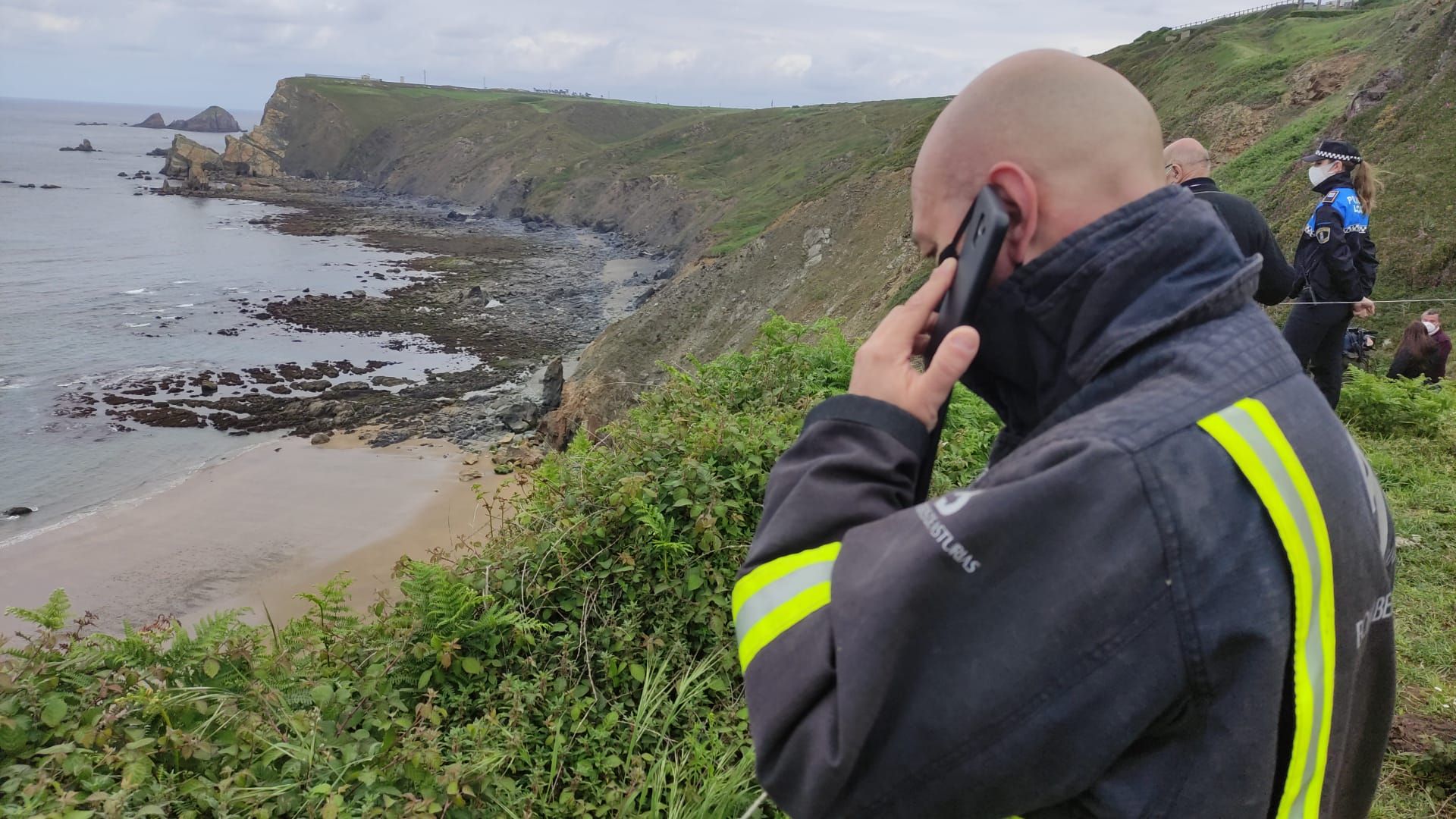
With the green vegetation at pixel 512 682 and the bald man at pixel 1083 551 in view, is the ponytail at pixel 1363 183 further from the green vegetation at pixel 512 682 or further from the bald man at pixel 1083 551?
the bald man at pixel 1083 551

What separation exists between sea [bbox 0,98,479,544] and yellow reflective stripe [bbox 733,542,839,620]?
25.9 metres

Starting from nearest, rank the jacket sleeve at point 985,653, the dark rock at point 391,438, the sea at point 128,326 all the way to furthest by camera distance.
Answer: the jacket sleeve at point 985,653 → the sea at point 128,326 → the dark rock at point 391,438

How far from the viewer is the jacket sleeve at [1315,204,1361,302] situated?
720 centimetres

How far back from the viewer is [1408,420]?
8211 millimetres

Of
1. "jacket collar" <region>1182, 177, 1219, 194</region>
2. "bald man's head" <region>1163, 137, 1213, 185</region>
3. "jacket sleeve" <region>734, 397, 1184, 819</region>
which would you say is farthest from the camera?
"bald man's head" <region>1163, 137, 1213, 185</region>

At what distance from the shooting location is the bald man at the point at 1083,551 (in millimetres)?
1117

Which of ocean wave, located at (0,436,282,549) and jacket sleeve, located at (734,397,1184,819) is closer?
jacket sleeve, located at (734,397,1184,819)

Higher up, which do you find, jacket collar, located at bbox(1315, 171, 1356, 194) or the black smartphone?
jacket collar, located at bbox(1315, 171, 1356, 194)

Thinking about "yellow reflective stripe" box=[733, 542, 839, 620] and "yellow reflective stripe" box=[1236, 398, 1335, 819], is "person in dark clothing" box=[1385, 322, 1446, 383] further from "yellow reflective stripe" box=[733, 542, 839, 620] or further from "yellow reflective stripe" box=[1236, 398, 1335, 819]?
"yellow reflective stripe" box=[733, 542, 839, 620]

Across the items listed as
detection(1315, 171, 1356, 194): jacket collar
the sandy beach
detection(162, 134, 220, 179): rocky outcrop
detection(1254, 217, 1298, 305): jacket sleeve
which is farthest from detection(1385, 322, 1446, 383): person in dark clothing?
detection(162, 134, 220, 179): rocky outcrop

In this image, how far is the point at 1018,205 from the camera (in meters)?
1.38

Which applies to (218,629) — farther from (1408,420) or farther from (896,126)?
(896,126)

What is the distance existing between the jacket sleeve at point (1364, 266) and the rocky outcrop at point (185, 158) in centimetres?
12728

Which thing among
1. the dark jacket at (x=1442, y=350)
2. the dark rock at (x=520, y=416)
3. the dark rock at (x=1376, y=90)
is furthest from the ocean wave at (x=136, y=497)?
the dark rock at (x=1376, y=90)
